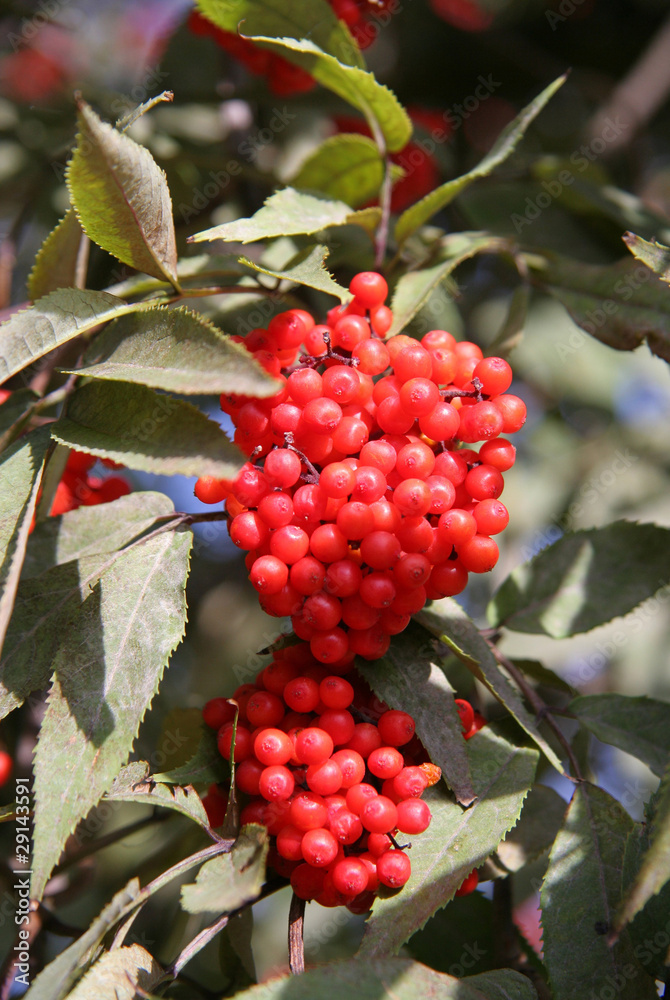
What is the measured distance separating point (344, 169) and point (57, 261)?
0.64 metres

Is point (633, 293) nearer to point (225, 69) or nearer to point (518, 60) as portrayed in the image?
point (225, 69)

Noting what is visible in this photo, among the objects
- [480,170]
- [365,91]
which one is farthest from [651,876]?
[365,91]

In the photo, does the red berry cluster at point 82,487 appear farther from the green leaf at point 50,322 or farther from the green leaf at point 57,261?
the green leaf at point 50,322

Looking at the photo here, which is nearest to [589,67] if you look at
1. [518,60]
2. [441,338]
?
[518,60]

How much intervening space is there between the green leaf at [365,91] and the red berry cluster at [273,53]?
50cm

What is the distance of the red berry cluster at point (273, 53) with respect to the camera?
194 cm

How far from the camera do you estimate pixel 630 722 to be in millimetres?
1368

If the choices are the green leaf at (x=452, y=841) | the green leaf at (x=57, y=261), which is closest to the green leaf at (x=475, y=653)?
the green leaf at (x=452, y=841)

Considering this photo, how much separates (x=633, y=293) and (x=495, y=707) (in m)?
0.92

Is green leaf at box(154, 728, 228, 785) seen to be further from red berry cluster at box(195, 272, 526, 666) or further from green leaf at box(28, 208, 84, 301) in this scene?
green leaf at box(28, 208, 84, 301)

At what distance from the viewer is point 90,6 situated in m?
3.07

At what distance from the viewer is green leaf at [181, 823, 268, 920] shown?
97 cm

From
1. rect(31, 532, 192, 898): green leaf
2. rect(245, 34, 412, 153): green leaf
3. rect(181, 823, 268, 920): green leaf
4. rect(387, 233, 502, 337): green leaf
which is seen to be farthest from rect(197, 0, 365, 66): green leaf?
rect(181, 823, 268, 920): green leaf

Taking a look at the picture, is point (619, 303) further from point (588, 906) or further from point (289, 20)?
point (588, 906)
